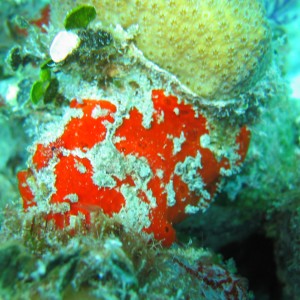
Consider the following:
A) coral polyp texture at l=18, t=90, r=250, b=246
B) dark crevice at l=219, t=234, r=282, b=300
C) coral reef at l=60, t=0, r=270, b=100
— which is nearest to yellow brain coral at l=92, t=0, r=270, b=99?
coral reef at l=60, t=0, r=270, b=100

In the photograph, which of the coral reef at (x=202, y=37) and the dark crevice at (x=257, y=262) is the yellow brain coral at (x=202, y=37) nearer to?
the coral reef at (x=202, y=37)

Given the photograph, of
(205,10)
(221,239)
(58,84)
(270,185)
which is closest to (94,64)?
(58,84)

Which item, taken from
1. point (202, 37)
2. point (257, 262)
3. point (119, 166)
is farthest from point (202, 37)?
point (257, 262)

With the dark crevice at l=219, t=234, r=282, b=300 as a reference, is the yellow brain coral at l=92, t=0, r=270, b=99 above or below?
above

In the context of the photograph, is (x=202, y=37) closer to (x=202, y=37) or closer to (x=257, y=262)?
(x=202, y=37)

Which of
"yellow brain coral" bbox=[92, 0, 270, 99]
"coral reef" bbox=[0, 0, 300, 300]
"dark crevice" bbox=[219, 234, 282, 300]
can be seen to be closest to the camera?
"coral reef" bbox=[0, 0, 300, 300]

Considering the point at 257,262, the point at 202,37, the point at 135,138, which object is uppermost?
the point at 202,37

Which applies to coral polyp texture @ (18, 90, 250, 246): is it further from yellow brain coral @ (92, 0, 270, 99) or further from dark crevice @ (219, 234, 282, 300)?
dark crevice @ (219, 234, 282, 300)

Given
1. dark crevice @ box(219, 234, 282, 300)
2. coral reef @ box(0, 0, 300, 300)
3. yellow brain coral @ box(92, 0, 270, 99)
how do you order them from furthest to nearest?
dark crevice @ box(219, 234, 282, 300) < yellow brain coral @ box(92, 0, 270, 99) < coral reef @ box(0, 0, 300, 300)
